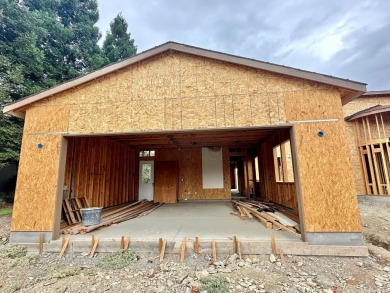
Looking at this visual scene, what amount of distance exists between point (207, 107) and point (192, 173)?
749cm

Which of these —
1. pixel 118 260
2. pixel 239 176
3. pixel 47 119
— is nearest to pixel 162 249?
pixel 118 260

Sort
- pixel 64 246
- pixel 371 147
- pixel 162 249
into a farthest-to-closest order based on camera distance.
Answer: pixel 371 147
pixel 64 246
pixel 162 249

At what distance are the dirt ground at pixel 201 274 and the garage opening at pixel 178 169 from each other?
2.49m

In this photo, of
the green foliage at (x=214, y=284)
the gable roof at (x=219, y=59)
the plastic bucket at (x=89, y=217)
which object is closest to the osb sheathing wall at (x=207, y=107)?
the gable roof at (x=219, y=59)

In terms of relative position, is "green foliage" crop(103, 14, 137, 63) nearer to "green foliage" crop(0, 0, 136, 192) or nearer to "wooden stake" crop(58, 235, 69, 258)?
"green foliage" crop(0, 0, 136, 192)

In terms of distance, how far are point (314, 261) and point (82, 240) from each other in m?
4.88

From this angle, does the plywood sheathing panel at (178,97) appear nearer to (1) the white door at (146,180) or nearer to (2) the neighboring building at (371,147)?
(1) the white door at (146,180)

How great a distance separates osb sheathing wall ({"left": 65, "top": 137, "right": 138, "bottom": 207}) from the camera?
6.59 m

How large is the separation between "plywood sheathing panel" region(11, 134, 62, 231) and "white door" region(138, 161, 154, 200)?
23.4ft

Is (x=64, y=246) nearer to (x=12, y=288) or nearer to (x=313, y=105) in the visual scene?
(x=12, y=288)

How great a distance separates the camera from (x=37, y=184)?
187 inches

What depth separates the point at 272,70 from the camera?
453 centimetres

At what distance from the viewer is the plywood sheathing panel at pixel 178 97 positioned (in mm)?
4566

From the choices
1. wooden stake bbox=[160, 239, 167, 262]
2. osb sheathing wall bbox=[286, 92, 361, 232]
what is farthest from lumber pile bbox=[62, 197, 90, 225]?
osb sheathing wall bbox=[286, 92, 361, 232]
